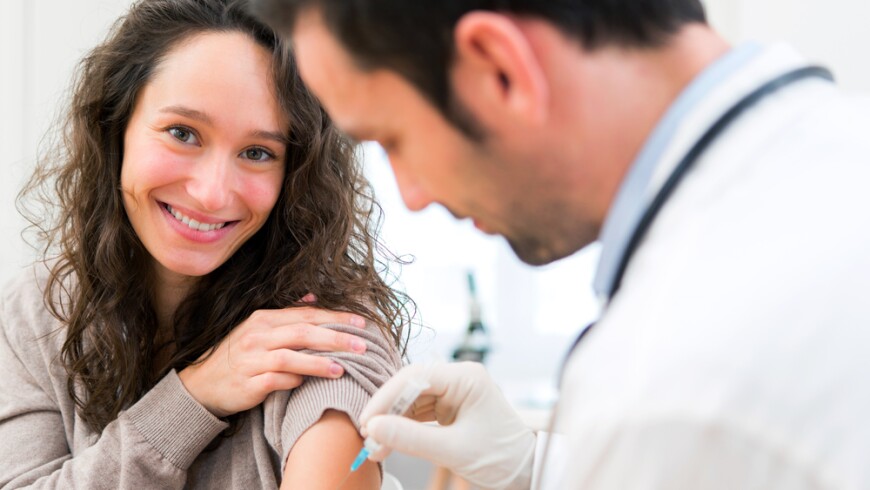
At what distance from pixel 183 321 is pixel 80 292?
0.59 ft

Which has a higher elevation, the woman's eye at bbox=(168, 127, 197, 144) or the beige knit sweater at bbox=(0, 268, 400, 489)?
the woman's eye at bbox=(168, 127, 197, 144)

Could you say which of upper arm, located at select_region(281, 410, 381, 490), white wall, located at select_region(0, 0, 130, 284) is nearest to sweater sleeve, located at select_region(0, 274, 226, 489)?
upper arm, located at select_region(281, 410, 381, 490)

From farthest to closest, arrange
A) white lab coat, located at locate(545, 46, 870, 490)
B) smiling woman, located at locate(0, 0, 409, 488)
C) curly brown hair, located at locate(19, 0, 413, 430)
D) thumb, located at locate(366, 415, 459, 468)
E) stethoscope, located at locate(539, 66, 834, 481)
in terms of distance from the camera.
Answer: curly brown hair, located at locate(19, 0, 413, 430) → smiling woman, located at locate(0, 0, 409, 488) → thumb, located at locate(366, 415, 459, 468) → stethoscope, located at locate(539, 66, 834, 481) → white lab coat, located at locate(545, 46, 870, 490)

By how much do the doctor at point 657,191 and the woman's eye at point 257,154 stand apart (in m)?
0.60

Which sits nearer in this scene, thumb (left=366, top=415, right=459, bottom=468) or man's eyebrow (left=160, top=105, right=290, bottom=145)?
thumb (left=366, top=415, right=459, bottom=468)

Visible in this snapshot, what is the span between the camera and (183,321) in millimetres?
1567

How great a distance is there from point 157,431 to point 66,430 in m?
0.25

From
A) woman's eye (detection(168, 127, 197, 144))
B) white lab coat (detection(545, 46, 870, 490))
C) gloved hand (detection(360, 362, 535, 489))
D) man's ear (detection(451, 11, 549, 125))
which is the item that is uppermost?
man's ear (detection(451, 11, 549, 125))

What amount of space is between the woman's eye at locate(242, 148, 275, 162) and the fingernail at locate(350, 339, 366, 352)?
1.08 feet

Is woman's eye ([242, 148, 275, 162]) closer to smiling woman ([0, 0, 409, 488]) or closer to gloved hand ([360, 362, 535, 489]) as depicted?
smiling woman ([0, 0, 409, 488])

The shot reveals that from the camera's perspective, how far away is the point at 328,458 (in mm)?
1250

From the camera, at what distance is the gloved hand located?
1.06 metres

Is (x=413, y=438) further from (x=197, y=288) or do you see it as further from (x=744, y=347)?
(x=197, y=288)

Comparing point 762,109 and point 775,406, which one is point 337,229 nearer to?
point 762,109
